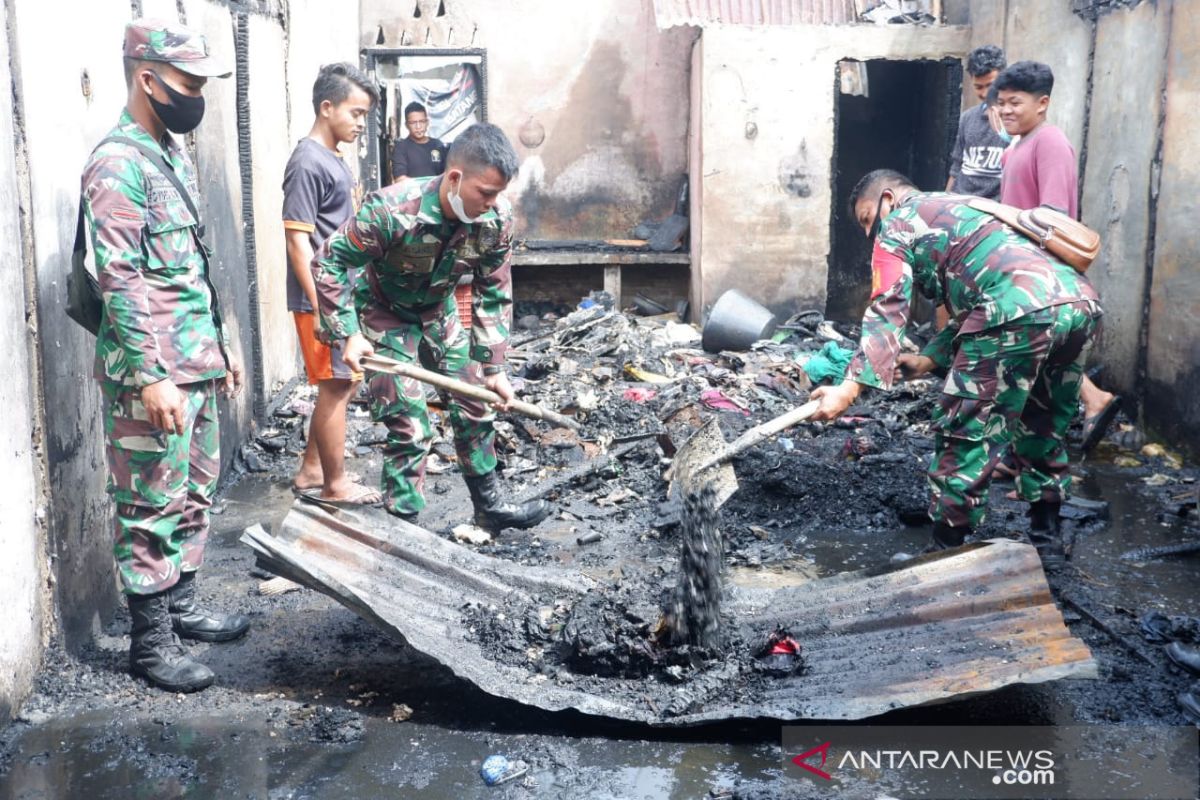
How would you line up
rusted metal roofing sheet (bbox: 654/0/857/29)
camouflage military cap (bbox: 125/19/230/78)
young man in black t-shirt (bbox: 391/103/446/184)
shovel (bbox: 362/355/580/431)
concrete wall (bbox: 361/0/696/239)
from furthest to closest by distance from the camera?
concrete wall (bbox: 361/0/696/239)
young man in black t-shirt (bbox: 391/103/446/184)
rusted metal roofing sheet (bbox: 654/0/857/29)
shovel (bbox: 362/355/580/431)
camouflage military cap (bbox: 125/19/230/78)

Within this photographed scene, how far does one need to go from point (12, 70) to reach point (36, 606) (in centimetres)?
178

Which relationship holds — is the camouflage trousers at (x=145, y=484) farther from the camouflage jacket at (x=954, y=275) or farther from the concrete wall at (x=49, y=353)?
the camouflage jacket at (x=954, y=275)

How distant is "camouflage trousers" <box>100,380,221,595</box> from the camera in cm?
346

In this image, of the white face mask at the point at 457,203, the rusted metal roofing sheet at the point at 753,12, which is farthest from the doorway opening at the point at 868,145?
the white face mask at the point at 457,203

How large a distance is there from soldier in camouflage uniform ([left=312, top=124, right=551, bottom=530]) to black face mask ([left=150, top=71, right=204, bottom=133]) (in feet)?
2.54

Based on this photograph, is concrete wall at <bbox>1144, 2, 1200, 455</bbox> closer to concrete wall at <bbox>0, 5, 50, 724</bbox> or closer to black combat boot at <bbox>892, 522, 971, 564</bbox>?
black combat boot at <bbox>892, 522, 971, 564</bbox>

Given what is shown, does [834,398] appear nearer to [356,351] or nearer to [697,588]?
[697,588]

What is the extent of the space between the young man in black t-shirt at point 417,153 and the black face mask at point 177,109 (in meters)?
6.69

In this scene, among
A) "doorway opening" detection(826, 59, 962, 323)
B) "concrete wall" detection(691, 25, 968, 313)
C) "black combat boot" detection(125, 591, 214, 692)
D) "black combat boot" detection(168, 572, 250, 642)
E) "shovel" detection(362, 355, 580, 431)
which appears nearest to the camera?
"black combat boot" detection(125, 591, 214, 692)

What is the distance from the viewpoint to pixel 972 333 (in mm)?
4039

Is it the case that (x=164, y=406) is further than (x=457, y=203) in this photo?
No

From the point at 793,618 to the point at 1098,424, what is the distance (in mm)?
3570

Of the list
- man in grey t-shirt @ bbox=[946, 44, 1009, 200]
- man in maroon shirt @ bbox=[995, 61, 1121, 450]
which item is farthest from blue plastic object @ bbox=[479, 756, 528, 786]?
man in grey t-shirt @ bbox=[946, 44, 1009, 200]

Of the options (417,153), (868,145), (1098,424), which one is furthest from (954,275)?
(868,145)
